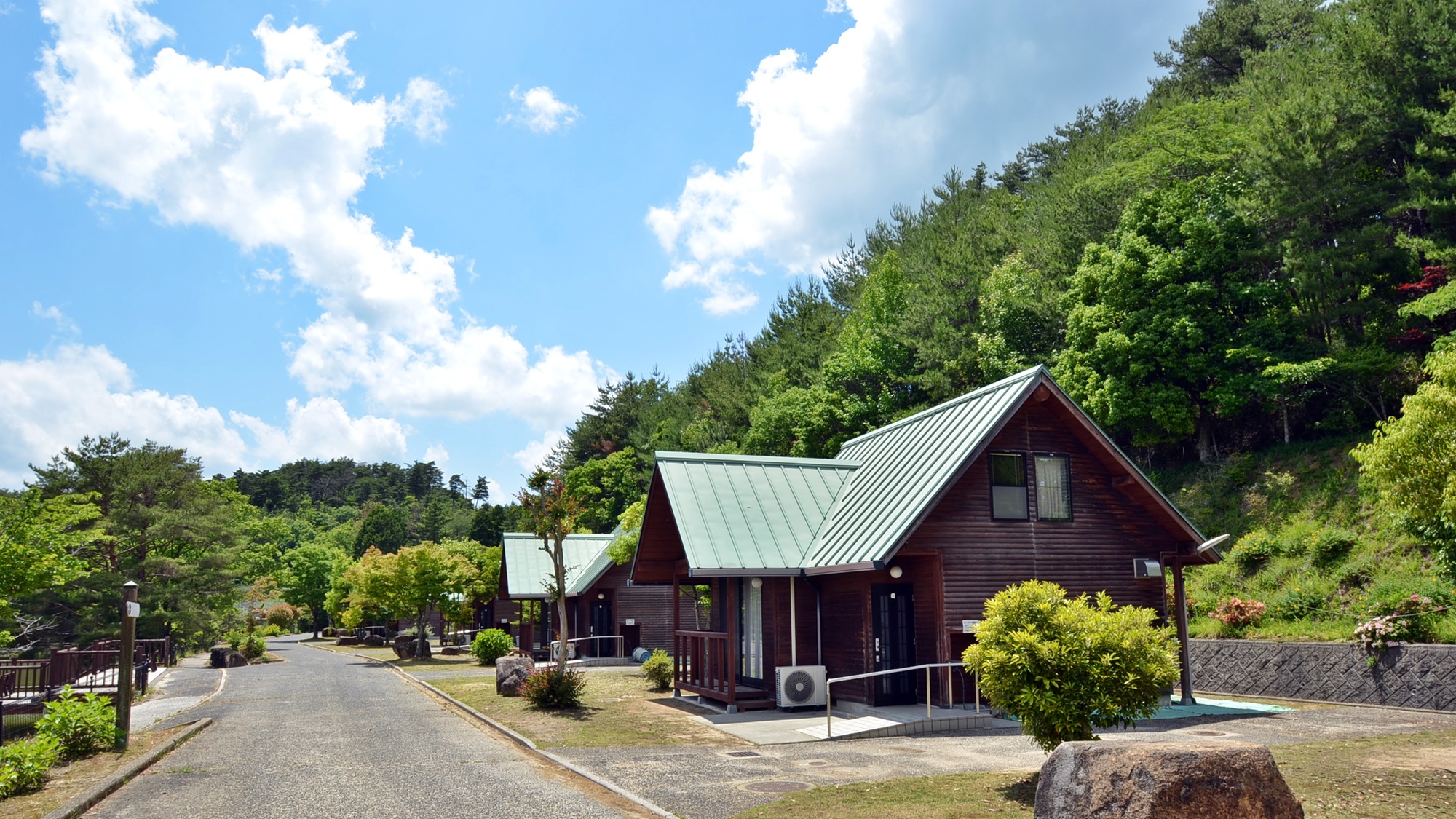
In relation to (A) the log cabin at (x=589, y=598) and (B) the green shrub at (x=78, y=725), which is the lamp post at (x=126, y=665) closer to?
(B) the green shrub at (x=78, y=725)

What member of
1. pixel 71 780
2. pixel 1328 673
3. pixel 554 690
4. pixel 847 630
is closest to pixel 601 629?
pixel 554 690

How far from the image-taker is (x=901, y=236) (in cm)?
6719

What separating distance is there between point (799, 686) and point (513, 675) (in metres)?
8.19

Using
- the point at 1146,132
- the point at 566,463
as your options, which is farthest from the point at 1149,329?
the point at 566,463

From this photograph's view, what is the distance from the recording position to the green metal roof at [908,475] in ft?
58.5

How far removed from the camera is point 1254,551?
86.0 ft

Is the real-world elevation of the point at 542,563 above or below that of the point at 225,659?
above

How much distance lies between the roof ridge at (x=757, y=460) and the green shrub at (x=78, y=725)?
11869 millimetres

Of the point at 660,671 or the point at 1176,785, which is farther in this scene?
the point at 660,671

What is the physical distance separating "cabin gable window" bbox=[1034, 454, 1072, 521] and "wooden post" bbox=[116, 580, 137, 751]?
17160 millimetres

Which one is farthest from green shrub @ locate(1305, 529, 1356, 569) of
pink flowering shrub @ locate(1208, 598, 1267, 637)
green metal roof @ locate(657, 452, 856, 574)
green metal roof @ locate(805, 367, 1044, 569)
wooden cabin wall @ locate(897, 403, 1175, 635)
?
green metal roof @ locate(657, 452, 856, 574)

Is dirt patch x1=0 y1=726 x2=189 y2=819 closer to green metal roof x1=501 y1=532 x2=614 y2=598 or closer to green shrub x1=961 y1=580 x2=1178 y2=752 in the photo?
green shrub x1=961 y1=580 x2=1178 y2=752

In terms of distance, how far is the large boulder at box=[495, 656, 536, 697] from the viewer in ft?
76.4

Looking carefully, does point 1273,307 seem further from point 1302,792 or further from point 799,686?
point 1302,792
